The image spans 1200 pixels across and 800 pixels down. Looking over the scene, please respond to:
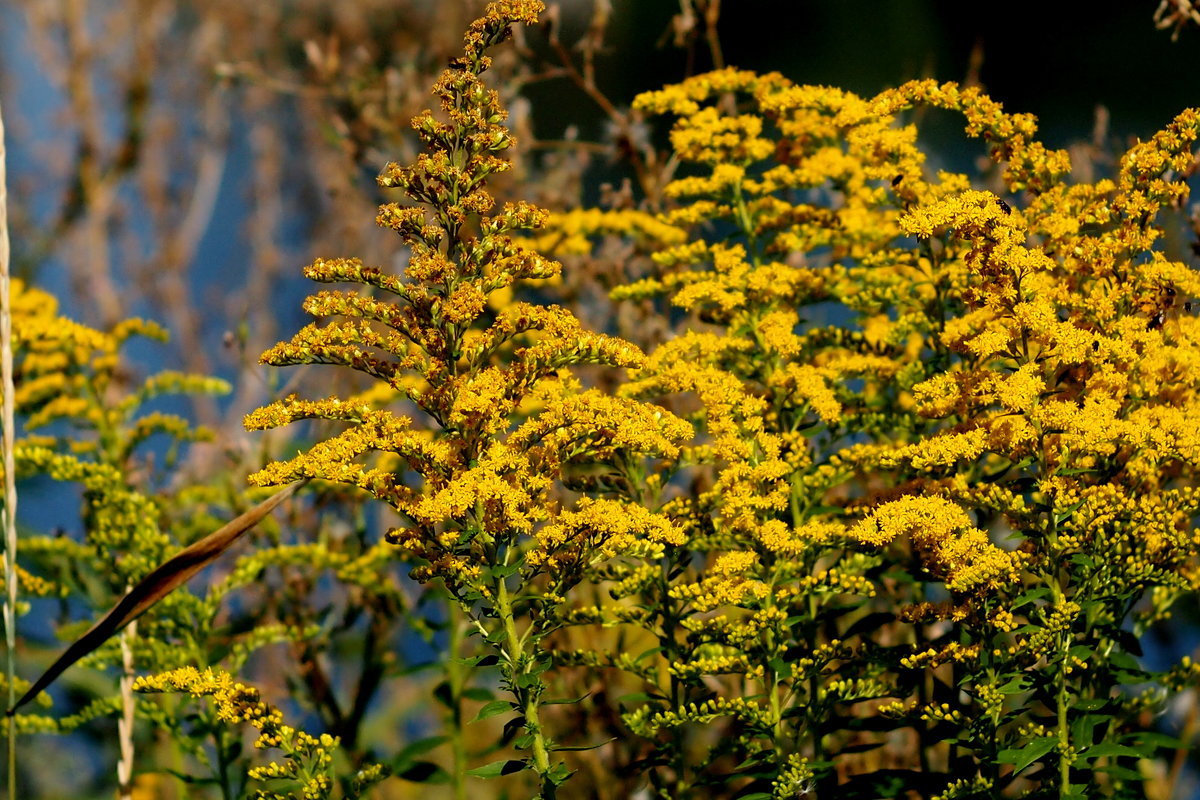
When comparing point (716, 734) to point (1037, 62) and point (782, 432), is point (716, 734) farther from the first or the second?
point (1037, 62)

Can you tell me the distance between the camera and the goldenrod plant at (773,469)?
2016mm

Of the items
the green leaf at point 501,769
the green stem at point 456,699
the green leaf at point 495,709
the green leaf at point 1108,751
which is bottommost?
the green leaf at point 1108,751

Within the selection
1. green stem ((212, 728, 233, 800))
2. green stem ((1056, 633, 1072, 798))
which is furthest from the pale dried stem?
green stem ((1056, 633, 1072, 798))

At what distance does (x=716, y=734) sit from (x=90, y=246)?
5070 millimetres

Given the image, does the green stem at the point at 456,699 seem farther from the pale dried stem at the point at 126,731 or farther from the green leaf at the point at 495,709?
the green leaf at the point at 495,709

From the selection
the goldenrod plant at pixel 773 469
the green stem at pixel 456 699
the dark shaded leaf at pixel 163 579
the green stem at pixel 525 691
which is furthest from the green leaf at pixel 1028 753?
the green stem at pixel 456 699

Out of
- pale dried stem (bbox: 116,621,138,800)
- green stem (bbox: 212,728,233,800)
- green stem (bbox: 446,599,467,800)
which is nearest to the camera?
pale dried stem (bbox: 116,621,138,800)

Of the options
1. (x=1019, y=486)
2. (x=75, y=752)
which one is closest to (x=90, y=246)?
(x=75, y=752)

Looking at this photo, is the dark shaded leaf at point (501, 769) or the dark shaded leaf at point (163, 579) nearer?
the dark shaded leaf at point (163, 579)

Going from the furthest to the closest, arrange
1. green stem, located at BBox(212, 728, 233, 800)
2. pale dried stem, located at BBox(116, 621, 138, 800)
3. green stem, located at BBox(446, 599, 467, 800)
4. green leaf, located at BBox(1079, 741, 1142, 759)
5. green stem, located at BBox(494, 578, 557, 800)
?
1. green stem, located at BBox(446, 599, 467, 800)
2. green stem, located at BBox(212, 728, 233, 800)
3. pale dried stem, located at BBox(116, 621, 138, 800)
4. green leaf, located at BBox(1079, 741, 1142, 759)
5. green stem, located at BBox(494, 578, 557, 800)

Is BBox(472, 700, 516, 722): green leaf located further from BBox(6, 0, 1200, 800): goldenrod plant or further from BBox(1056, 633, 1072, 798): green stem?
BBox(1056, 633, 1072, 798): green stem

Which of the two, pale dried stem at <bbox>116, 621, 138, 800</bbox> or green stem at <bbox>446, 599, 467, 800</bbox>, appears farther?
green stem at <bbox>446, 599, 467, 800</bbox>

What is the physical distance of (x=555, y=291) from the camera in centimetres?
403

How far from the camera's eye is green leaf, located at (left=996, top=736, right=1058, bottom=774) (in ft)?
6.57
